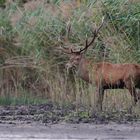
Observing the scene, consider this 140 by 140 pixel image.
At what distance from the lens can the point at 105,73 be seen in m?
13.0

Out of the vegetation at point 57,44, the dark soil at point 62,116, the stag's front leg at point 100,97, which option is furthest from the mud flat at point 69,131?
the vegetation at point 57,44

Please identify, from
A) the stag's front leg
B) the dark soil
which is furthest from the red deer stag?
the dark soil

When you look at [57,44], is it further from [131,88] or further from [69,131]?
[69,131]

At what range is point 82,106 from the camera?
39.3ft

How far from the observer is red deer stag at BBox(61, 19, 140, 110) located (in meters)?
12.6

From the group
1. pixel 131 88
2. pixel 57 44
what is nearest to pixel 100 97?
pixel 131 88

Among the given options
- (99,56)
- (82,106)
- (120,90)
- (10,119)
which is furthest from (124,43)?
(10,119)

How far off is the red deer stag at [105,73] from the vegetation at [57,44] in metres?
0.17

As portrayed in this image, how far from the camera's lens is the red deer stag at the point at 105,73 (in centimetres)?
1263

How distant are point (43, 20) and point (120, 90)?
3.62 m

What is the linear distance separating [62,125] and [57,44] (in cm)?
579

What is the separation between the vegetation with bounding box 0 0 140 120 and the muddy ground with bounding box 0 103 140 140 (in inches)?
41.2

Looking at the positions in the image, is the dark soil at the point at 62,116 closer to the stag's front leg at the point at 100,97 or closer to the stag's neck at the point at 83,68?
the stag's front leg at the point at 100,97

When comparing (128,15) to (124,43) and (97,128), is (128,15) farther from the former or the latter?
(97,128)
